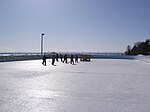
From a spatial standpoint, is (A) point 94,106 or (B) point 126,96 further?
(B) point 126,96

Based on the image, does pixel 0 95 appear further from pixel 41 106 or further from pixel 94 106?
pixel 94 106

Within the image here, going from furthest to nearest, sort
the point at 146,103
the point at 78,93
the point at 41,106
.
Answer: the point at 78,93
the point at 146,103
the point at 41,106

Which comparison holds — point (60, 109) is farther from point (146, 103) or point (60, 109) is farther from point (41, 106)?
point (146, 103)

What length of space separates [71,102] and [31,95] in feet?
5.06

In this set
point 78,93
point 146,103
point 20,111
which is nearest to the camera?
point 20,111

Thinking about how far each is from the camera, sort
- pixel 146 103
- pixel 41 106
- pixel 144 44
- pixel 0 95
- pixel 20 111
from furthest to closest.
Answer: pixel 144 44 < pixel 0 95 < pixel 146 103 < pixel 41 106 < pixel 20 111

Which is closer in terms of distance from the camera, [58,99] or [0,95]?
[58,99]

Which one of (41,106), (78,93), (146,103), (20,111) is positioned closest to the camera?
(20,111)

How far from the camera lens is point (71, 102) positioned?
6.46m

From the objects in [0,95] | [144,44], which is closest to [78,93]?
[0,95]

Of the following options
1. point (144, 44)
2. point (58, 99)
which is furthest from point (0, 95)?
point (144, 44)

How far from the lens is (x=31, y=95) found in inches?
289

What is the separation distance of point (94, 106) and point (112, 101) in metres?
0.86

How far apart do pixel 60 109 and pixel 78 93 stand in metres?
2.27
